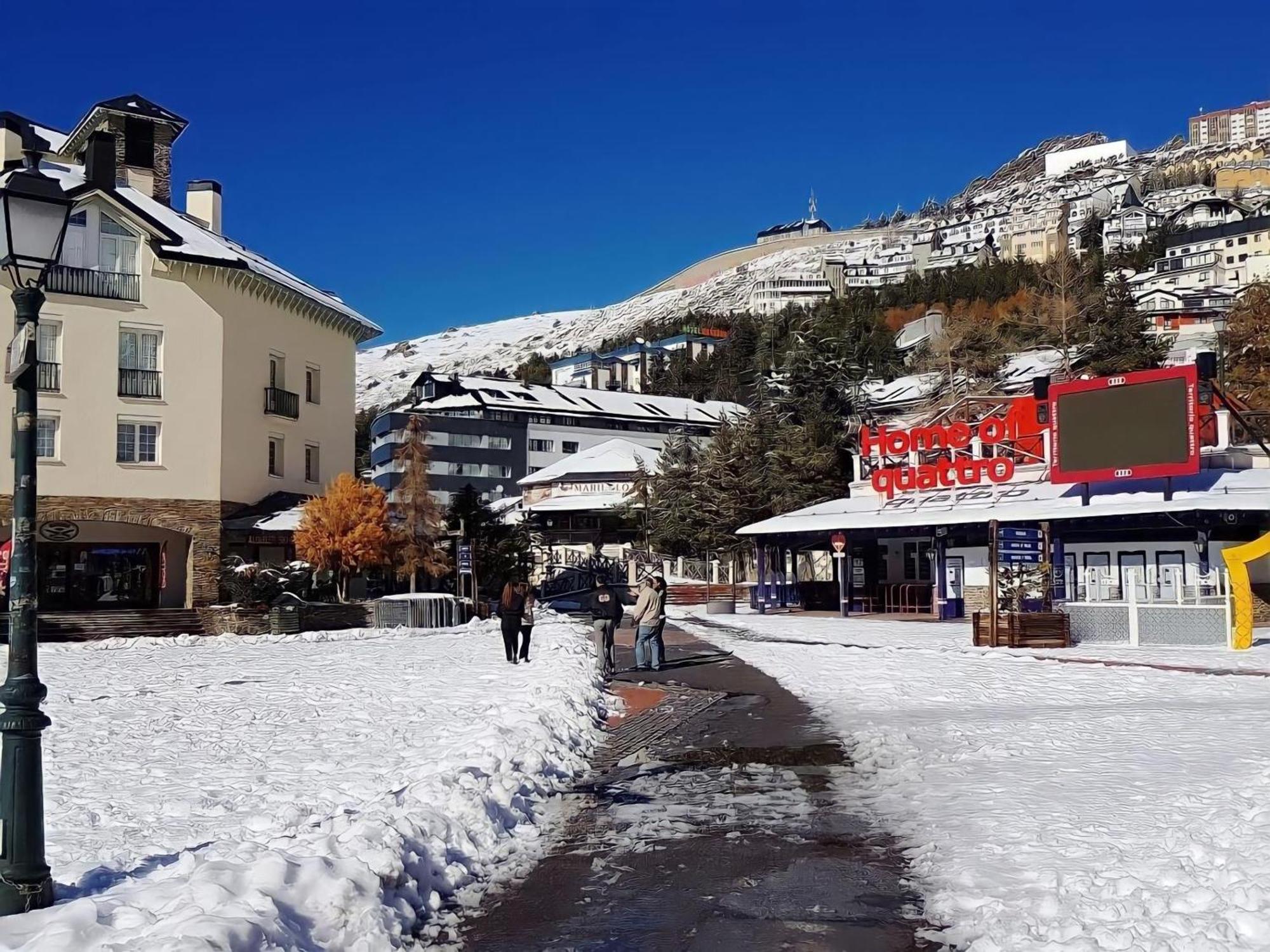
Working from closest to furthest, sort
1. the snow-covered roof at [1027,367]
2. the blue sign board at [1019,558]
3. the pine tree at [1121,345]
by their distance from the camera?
the blue sign board at [1019,558] → the pine tree at [1121,345] → the snow-covered roof at [1027,367]

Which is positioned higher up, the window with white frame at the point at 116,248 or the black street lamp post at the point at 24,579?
the window with white frame at the point at 116,248

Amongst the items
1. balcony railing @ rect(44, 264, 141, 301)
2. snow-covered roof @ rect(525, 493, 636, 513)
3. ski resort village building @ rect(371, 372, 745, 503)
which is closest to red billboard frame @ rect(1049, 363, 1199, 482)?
balcony railing @ rect(44, 264, 141, 301)

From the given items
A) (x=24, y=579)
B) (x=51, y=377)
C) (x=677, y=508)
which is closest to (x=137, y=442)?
(x=51, y=377)

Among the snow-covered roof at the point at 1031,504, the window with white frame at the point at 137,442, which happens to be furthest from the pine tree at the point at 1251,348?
the window with white frame at the point at 137,442

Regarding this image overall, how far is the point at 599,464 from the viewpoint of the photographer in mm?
77312

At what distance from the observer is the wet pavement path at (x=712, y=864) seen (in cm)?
617

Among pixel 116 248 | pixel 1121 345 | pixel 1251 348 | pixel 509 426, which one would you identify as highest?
pixel 509 426

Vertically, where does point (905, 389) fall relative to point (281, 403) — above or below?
above

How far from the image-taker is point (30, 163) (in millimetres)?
7629

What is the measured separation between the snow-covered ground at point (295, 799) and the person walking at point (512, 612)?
3.71 feet

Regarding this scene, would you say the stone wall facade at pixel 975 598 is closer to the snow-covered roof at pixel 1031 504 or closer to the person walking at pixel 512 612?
the snow-covered roof at pixel 1031 504

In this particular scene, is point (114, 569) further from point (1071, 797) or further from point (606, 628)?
point (1071, 797)

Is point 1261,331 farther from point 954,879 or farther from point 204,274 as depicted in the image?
point 954,879

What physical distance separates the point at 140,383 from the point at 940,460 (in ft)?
84.8
